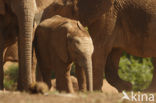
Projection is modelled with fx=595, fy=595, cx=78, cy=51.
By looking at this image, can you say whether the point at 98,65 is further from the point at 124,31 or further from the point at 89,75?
the point at 89,75

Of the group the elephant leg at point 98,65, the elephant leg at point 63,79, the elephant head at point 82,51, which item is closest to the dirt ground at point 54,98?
the elephant head at point 82,51

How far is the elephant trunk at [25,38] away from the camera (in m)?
9.20

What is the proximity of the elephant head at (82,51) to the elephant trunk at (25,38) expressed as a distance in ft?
2.15

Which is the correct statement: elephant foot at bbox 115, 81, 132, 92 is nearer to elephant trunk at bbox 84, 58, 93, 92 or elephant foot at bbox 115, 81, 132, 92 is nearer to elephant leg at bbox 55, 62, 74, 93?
elephant leg at bbox 55, 62, 74, 93

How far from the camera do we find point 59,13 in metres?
11.4

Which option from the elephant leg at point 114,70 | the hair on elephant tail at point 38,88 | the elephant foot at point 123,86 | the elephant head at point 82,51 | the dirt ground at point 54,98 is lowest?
the elephant foot at point 123,86

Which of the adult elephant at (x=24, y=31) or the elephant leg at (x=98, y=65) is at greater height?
the adult elephant at (x=24, y=31)

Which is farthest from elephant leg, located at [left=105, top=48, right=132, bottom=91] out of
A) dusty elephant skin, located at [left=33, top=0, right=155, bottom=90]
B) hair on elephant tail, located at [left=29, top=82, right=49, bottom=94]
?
hair on elephant tail, located at [left=29, top=82, right=49, bottom=94]

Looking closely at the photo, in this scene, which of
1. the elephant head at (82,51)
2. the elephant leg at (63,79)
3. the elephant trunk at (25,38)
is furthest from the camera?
the elephant leg at (63,79)

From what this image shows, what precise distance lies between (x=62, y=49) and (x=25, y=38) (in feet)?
2.08

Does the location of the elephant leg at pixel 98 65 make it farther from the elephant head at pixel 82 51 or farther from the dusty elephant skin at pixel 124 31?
the elephant head at pixel 82 51

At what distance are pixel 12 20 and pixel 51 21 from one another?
2.19 feet

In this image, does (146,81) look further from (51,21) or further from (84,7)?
(51,21)
